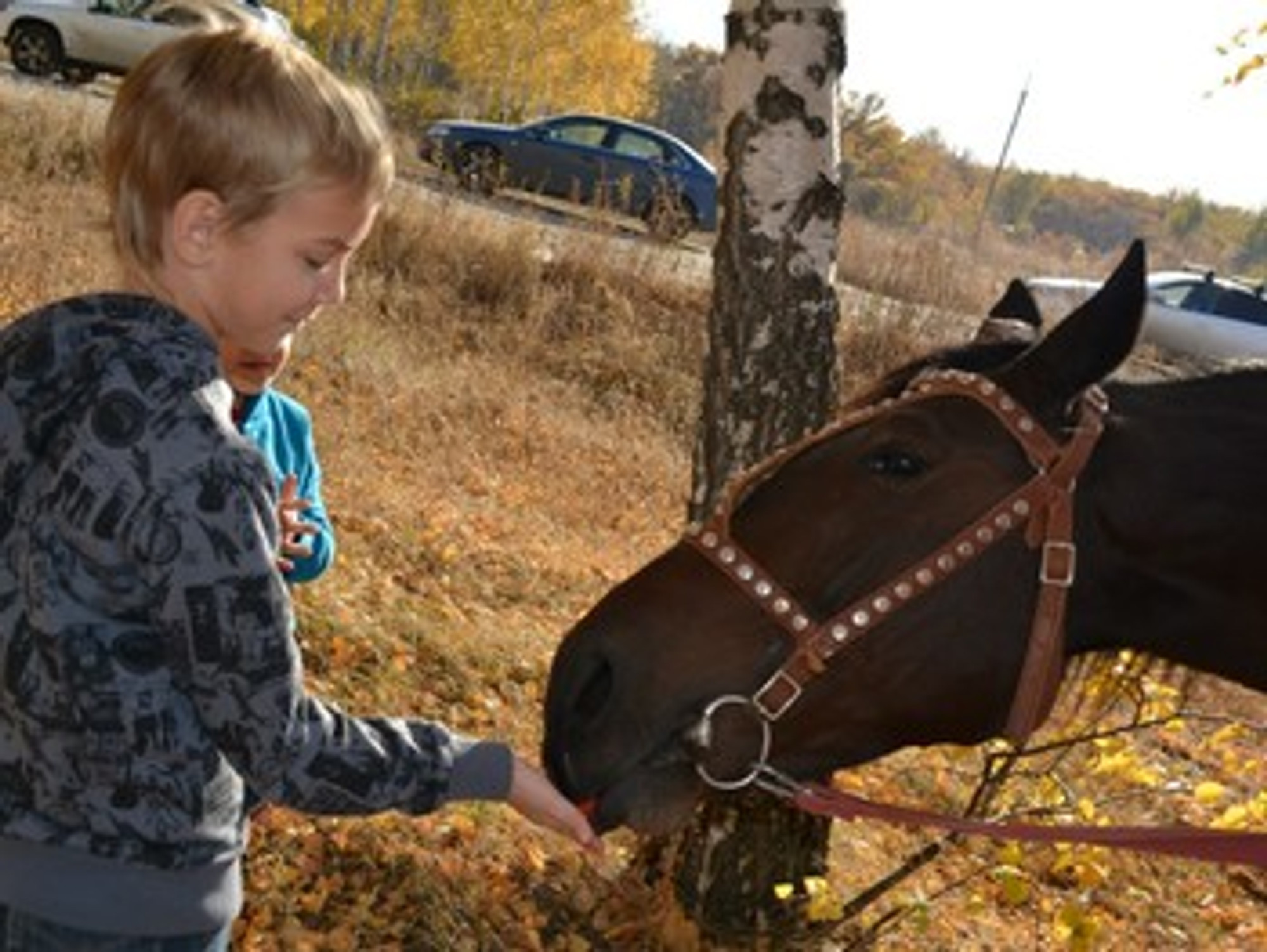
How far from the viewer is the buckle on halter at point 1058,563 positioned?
7.10 ft

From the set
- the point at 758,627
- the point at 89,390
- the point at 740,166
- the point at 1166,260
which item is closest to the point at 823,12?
the point at 740,166

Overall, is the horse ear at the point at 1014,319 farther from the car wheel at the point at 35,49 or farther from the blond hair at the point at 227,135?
the car wheel at the point at 35,49

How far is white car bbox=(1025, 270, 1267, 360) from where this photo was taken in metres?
20.5

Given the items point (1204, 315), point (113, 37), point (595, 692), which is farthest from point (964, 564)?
point (113, 37)

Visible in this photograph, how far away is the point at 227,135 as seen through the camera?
153 centimetres

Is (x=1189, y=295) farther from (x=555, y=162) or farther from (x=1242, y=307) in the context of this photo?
(x=555, y=162)

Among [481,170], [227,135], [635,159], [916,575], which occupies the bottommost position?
[481,170]

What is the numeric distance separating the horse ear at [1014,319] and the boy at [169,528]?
4.10 feet

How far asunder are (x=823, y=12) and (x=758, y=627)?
1979 mm

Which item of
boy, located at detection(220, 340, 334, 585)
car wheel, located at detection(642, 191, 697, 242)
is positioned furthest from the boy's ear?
car wheel, located at detection(642, 191, 697, 242)

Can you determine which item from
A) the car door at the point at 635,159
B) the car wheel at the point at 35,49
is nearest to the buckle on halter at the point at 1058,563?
the car door at the point at 635,159

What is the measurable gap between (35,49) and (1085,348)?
848 inches

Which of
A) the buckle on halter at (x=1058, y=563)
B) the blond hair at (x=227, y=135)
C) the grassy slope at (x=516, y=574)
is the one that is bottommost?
the grassy slope at (x=516, y=574)

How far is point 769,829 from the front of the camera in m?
3.87
